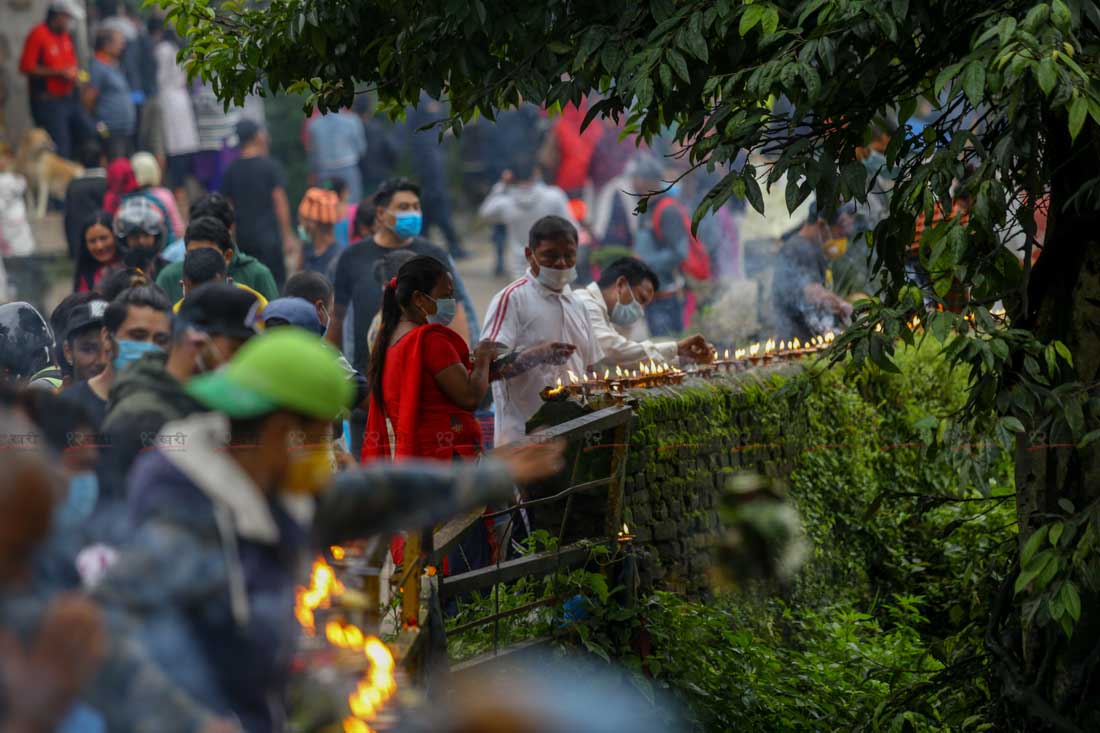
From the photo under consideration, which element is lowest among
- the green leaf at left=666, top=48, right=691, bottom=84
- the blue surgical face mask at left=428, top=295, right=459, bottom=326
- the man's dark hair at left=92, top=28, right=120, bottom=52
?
the blue surgical face mask at left=428, top=295, right=459, bottom=326

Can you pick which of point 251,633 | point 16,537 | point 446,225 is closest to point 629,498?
point 251,633

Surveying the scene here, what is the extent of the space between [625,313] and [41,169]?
380 inches

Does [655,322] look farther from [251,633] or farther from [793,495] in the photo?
[251,633]

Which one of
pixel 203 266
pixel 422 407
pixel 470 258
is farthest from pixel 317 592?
pixel 470 258

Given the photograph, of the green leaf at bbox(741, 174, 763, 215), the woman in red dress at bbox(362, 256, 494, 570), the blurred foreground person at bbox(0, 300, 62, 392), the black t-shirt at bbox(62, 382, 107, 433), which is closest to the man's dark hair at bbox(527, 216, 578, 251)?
the woman in red dress at bbox(362, 256, 494, 570)

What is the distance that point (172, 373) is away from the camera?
4762 millimetres

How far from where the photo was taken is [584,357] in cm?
984

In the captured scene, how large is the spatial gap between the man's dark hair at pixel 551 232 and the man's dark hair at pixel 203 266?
5.72 ft

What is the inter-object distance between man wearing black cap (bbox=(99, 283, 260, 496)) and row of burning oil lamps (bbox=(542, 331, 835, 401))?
376cm

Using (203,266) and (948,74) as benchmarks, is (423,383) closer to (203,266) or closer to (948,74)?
(203,266)

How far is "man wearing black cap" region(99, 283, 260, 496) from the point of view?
4.54 m

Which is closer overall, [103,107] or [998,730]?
[998,730]

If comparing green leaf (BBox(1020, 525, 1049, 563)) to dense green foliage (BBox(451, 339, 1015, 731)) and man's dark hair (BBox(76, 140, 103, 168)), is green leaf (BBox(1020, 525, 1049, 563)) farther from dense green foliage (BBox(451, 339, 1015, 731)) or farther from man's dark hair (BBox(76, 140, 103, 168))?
man's dark hair (BBox(76, 140, 103, 168))

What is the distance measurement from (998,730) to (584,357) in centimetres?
322
